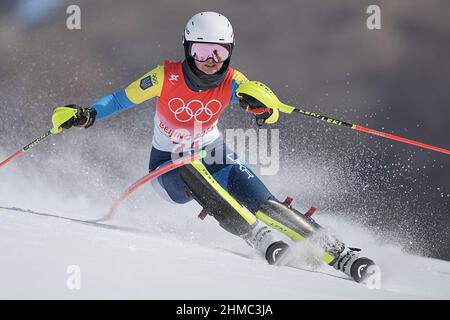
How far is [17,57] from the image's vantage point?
746 centimetres

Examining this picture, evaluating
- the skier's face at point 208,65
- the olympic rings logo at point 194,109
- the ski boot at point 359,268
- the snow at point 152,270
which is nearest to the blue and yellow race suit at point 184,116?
the olympic rings logo at point 194,109

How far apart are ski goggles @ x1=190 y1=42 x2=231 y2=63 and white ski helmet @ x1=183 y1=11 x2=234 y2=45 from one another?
0.11 feet

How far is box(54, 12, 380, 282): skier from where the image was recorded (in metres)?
3.48

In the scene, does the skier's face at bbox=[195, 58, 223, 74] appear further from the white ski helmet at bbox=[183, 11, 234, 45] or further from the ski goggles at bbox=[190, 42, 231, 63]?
the white ski helmet at bbox=[183, 11, 234, 45]

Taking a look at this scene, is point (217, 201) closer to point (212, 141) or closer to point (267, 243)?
point (267, 243)

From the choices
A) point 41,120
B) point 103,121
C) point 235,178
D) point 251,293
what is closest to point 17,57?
point 41,120

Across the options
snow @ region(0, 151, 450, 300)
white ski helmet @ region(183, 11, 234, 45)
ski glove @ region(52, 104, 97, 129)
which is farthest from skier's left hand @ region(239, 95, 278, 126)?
ski glove @ region(52, 104, 97, 129)

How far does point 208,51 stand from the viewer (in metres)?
3.79

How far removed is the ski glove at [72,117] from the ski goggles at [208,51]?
78 cm

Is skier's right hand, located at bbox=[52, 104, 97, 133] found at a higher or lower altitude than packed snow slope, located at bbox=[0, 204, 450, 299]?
higher

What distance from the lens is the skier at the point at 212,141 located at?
348 centimetres

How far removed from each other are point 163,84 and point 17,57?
4.23 meters

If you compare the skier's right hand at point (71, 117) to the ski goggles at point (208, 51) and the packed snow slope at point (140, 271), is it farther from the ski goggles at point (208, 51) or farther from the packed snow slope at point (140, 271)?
the ski goggles at point (208, 51)

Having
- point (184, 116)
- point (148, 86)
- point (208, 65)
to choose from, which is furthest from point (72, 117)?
point (208, 65)
